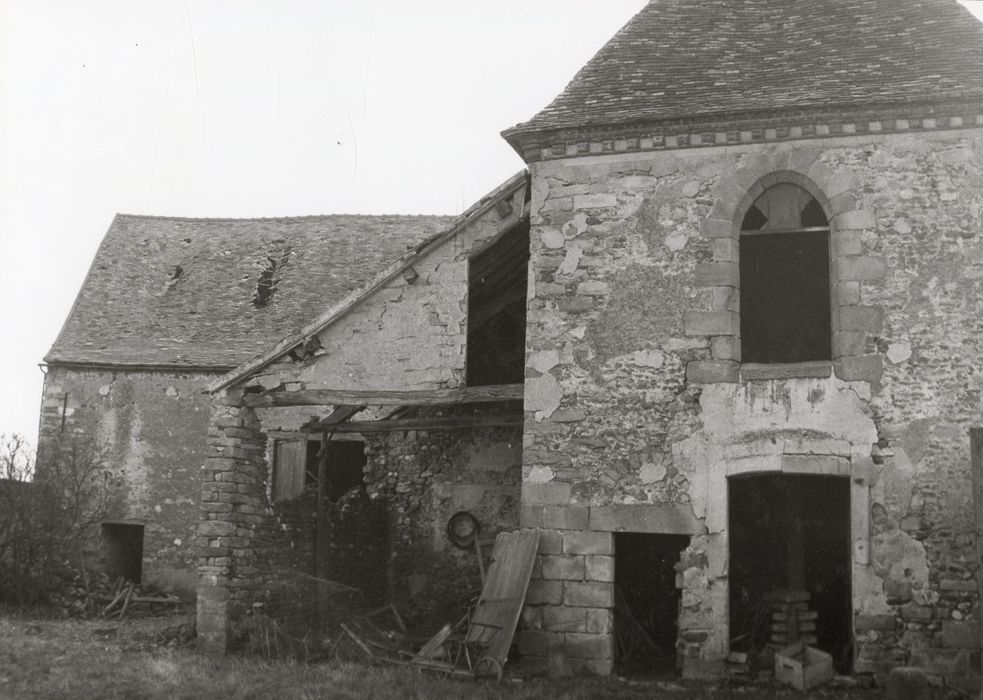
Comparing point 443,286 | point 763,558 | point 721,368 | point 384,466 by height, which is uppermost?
point 443,286

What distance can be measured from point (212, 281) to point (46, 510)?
5.87 metres

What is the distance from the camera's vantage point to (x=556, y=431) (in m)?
9.77

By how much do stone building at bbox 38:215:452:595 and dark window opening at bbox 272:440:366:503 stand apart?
2.11 metres

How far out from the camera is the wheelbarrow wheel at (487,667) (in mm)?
8828

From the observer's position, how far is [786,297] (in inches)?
471

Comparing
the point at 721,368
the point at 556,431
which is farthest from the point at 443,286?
the point at 721,368

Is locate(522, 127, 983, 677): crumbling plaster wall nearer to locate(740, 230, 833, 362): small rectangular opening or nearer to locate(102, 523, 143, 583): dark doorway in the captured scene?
locate(740, 230, 833, 362): small rectangular opening

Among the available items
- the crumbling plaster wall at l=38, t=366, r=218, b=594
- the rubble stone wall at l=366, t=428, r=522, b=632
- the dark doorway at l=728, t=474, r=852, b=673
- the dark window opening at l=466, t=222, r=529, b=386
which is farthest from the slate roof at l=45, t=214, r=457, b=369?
the dark doorway at l=728, t=474, r=852, b=673

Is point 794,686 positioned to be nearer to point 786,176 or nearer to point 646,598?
point 646,598

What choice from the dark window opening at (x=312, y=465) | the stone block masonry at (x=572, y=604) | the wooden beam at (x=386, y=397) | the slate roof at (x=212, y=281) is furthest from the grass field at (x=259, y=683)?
the slate roof at (x=212, y=281)

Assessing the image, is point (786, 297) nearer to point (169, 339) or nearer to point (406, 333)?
point (406, 333)

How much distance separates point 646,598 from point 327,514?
421 centimetres

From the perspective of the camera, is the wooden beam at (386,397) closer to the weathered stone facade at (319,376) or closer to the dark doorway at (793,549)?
the weathered stone facade at (319,376)

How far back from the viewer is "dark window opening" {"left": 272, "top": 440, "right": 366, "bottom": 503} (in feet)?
51.6
